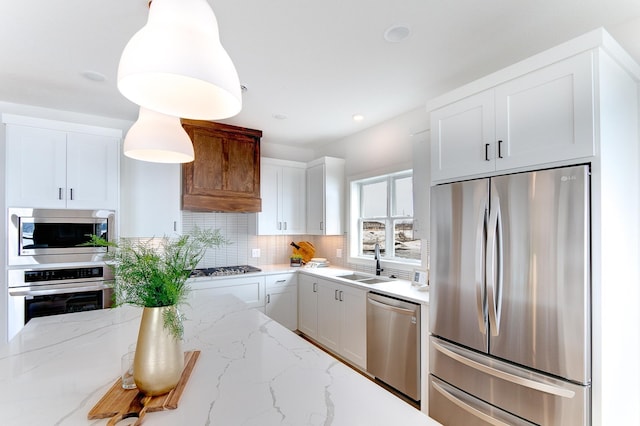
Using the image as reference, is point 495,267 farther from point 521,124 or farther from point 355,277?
point 355,277

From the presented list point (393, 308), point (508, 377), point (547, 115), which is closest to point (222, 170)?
point (393, 308)

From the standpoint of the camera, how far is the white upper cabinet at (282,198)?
421 centimetres

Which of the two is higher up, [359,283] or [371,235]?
[371,235]

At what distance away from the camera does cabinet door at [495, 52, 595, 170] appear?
4.88ft

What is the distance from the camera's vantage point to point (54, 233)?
9.29ft

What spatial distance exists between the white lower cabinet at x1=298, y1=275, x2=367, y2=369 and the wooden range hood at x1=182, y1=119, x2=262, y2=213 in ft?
4.20

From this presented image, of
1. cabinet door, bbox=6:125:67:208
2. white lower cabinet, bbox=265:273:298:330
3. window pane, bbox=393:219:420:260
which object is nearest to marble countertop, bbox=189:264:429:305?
white lower cabinet, bbox=265:273:298:330

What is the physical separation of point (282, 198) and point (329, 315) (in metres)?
1.69

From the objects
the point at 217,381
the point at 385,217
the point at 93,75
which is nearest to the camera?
the point at 217,381

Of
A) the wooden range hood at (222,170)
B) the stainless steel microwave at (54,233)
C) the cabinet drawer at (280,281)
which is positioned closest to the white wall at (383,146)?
the wooden range hood at (222,170)

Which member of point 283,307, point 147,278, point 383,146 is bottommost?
point 283,307

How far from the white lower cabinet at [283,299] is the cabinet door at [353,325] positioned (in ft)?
2.98

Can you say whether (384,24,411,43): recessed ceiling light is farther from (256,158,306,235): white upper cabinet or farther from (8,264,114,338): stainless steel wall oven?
(8,264,114,338): stainless steel wall oven

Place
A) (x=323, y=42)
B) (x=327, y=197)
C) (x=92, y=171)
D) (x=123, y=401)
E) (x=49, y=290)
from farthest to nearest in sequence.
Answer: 1. (x=327, y=197)
2. (x=92, y=171)
3. (x=49, y=290)
4. (x=323, y=42)
5. (x=123, y=401)
